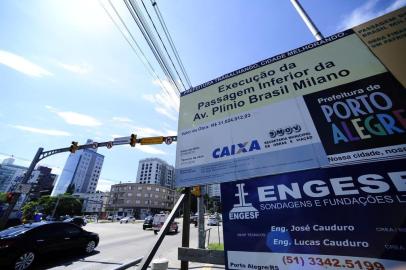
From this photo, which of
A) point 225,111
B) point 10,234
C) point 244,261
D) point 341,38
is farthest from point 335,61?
point 10,234

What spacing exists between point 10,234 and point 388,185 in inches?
441

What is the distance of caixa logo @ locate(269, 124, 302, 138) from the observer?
2.92 m

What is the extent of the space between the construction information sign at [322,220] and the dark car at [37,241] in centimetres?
867

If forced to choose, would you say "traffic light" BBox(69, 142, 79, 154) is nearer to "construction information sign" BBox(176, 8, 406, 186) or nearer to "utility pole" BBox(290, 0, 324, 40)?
"construction information sign" BBox(176, 8, 406, 186)

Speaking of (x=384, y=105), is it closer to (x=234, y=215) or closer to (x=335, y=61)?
(x=335, y=61)

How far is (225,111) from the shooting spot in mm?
3717

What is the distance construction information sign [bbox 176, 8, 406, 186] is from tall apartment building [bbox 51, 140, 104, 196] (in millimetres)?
157876

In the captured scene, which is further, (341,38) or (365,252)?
(341,38)

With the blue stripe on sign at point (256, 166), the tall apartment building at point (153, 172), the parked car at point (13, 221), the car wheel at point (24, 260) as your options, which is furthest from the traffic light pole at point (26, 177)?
the tall apartment building at point (153, 172)

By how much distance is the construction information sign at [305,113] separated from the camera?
2500 mm

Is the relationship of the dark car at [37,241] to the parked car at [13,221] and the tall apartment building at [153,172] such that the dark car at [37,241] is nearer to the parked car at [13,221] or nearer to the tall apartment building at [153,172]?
the parked car at [13,221]

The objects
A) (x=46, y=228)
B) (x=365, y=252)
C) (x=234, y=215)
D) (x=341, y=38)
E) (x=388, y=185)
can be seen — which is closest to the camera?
(x=365, y=252)

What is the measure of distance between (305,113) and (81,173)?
16099cm

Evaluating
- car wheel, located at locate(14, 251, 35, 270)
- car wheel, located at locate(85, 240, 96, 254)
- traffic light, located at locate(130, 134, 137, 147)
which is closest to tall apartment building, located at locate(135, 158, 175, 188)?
car wheel, located at locate(85, 240, 96, 254)
